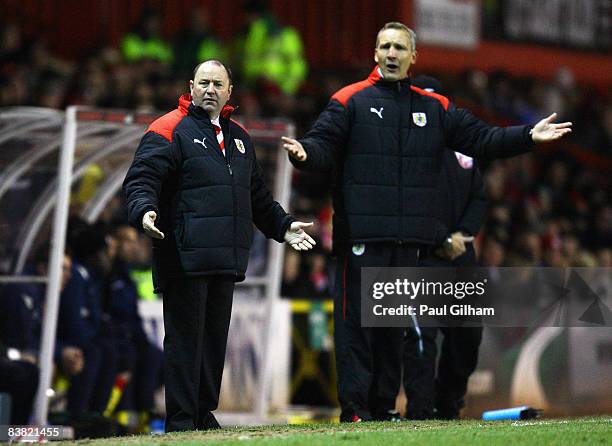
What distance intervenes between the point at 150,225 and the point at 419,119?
234 cm

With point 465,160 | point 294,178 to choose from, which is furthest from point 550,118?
point 294,178

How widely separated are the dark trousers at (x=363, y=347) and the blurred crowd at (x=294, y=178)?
12.6 feet

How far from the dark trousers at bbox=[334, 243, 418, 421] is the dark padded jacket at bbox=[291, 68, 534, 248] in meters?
0.13

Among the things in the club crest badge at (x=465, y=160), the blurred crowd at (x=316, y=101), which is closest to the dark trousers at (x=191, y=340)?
the club crest badge at (x=465, y=160)

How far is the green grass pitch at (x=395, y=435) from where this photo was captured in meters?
8.06

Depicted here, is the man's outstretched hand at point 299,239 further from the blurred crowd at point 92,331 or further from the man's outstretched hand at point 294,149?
the blurred crowd at point 92,331

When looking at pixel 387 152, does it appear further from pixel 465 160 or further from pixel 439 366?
pixel 439 366

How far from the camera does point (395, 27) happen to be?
9.76m

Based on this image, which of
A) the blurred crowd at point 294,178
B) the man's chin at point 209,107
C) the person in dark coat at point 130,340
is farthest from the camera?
the person in dark coat at point 130,340

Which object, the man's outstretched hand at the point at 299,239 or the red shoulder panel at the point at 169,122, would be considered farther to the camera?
the man's outstretched hand at the point at 299,239

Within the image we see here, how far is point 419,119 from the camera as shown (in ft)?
32.3

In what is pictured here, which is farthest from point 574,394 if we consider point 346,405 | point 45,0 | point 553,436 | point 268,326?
point 45,0

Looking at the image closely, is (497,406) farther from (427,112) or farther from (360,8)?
(360,8)

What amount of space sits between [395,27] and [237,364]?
18.7 feet
